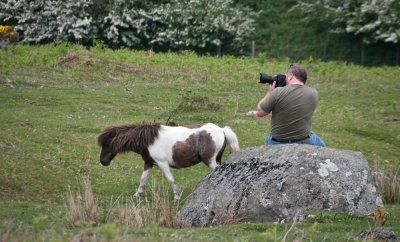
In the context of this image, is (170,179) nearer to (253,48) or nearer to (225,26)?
(225,26)

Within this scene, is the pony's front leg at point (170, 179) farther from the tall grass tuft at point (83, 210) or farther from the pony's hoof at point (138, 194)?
the tall grass tuft at point (83, 210)

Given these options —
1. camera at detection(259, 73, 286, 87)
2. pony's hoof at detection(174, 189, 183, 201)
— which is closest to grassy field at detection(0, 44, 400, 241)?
pony's hoof at detection(174, 189, 183, 201)

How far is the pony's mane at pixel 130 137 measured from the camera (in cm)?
1656

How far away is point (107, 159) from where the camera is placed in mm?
17078

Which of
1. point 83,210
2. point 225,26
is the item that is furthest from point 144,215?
point 225,26

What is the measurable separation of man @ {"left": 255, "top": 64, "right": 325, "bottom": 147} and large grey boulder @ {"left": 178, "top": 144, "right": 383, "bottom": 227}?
1124 mm

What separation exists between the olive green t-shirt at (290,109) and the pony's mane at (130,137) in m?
2.63

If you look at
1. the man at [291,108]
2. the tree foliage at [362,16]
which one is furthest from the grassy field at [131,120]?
the tree foliage at [362,16]

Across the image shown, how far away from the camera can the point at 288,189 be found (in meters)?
13.1

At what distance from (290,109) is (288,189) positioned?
6.76ft

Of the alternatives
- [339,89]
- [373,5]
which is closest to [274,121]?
[339,89]

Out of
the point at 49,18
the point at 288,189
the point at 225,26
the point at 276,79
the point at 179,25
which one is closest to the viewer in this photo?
the point at 288,189

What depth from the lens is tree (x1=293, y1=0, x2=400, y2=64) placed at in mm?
39219

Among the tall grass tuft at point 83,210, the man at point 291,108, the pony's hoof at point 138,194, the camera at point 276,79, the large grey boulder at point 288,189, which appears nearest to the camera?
the tall grass tuft at point 83,210
